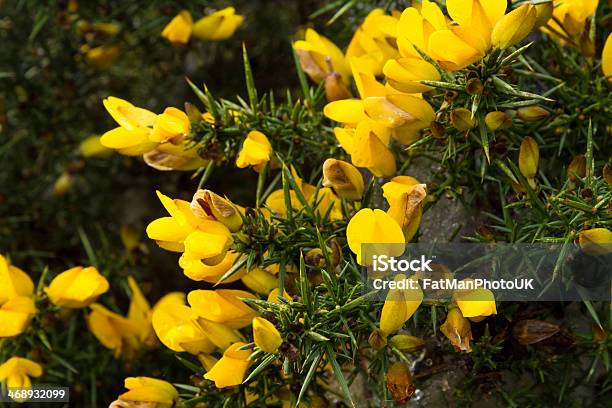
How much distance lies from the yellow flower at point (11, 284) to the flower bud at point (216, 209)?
0.34 m

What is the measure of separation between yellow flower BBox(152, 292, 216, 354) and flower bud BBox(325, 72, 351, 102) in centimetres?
33

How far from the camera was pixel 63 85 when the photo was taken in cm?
147

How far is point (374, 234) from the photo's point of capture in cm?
72

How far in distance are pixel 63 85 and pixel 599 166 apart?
1.02m

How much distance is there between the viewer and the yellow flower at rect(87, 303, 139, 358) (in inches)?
44.2

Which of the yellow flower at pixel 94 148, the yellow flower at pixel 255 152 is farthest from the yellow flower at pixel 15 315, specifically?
the yellow flower at pixel 94 148

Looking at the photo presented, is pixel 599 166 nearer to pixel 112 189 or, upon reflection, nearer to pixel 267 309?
pixel 267 309

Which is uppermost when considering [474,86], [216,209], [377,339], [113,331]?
[474,86]

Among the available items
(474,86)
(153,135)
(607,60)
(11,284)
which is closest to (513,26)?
(474,86)

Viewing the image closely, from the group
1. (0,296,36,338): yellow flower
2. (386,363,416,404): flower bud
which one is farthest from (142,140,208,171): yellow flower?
(386,363,416,404): flower bud

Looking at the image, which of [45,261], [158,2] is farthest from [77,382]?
[158,2]

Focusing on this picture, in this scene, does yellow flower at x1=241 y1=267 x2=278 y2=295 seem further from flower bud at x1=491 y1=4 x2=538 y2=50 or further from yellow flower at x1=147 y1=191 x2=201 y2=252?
flower bud at x1=491 y1=4 x2=538 y2=50

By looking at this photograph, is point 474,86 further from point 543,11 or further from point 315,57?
point 315,57

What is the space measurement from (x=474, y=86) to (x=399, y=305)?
0.76 feet
